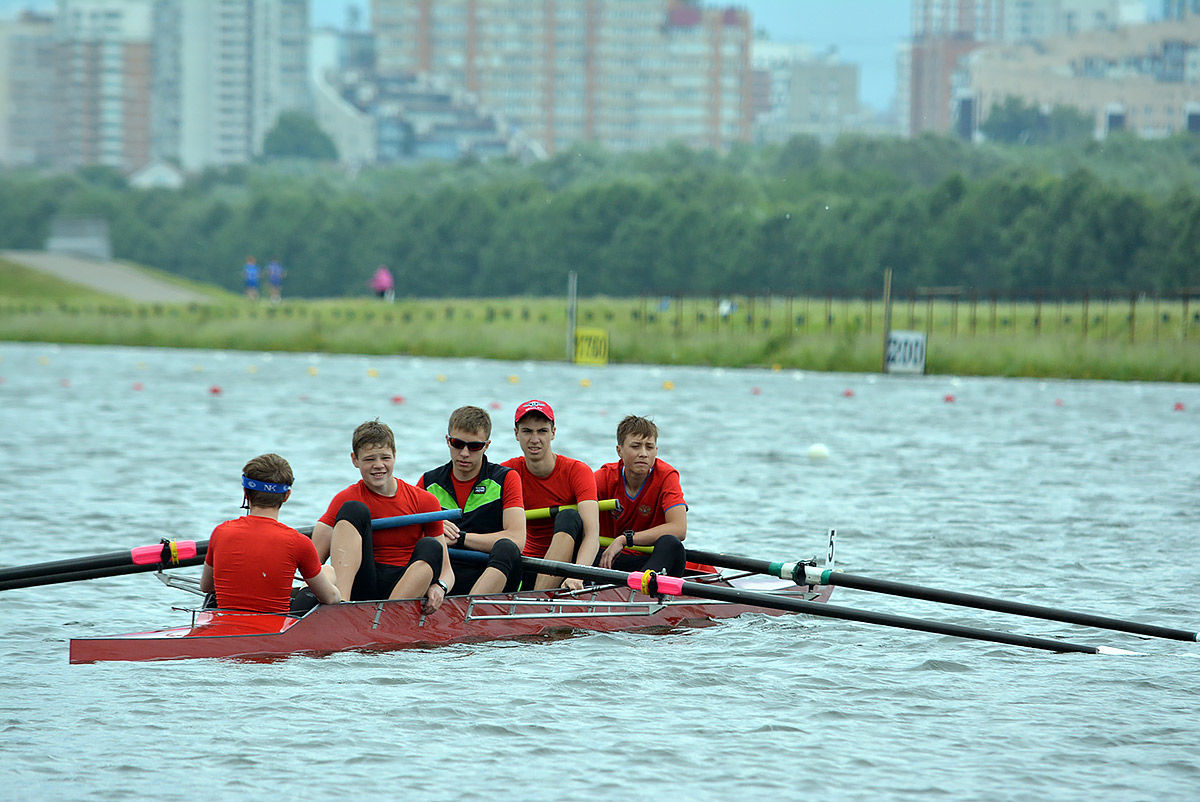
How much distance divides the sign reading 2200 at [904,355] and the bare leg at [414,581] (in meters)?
25.4

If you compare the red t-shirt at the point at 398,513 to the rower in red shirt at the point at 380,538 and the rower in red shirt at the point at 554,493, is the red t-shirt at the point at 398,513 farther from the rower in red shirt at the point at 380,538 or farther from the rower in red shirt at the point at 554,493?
the rower in red shirt at the point at 554,493

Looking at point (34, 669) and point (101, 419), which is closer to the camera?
point (34, 669)

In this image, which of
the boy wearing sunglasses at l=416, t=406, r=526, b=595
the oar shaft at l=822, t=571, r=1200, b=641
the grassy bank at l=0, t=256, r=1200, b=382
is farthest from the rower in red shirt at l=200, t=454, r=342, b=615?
the grassy bank at l=0, t=256, r=1200, b=382

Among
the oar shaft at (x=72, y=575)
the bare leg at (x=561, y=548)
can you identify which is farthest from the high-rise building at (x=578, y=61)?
the oar shaft at (x=72, y=575)

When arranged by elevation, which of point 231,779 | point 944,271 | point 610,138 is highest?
point 610,138

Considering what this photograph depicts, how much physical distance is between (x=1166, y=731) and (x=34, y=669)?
5.75 m

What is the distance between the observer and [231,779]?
6492mm

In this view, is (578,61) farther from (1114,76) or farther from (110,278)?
(110,278)

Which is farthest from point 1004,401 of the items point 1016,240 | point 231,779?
point 1016,240

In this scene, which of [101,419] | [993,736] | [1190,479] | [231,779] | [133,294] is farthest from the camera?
[133,294]

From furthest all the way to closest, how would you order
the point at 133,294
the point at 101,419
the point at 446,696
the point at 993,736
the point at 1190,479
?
the point at 133,294
the point at 101,419
the point at 1190,479
the point at 446,696
the point at 993,736

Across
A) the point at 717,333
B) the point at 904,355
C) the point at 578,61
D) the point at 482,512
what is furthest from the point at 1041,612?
the point at 578,61

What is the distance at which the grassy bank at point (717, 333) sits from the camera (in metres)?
33.2

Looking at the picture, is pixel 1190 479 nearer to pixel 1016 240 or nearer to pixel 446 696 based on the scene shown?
pixel 446 696
